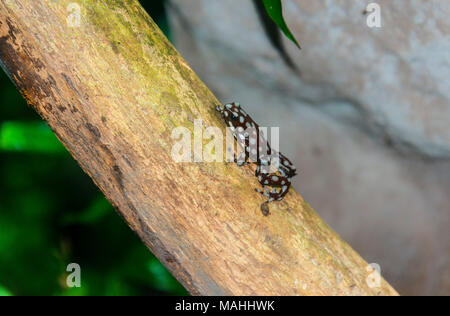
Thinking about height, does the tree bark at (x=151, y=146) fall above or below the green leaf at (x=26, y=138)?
below

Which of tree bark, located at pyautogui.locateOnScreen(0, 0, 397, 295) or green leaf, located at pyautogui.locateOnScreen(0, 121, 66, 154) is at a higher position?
green leaf, located at pyautogui.locateOnScreen(0, 121, 66, 154)

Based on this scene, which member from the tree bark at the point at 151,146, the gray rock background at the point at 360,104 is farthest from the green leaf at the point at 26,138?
the gray rock background at the point at 360,104

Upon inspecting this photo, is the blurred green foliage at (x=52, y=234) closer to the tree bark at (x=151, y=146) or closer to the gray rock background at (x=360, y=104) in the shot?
the gray rock background at (x=360, y=104)

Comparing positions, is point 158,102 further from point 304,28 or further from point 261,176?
point 304,28

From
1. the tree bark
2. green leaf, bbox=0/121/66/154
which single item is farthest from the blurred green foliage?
the tree bark

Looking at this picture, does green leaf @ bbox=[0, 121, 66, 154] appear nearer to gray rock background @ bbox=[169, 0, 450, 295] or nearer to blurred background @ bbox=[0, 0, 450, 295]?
blurred background @ bbox=[0, 0, 450, 295]

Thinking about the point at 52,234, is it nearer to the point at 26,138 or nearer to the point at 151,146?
the point at 26,138

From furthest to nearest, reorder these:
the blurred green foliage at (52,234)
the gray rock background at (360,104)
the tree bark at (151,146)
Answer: the blurred green foliage at (52,234), the gray rock background at (360,104), the tree bark at (151,146)

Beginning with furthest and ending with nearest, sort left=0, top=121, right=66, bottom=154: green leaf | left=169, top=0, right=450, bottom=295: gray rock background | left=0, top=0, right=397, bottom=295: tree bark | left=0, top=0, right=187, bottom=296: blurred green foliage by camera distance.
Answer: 1. left=0, top=0, right=187, bottom=296: blurred green foliage
2. left=0, top=121, right=66, bottom=154: green leaf
3. left=169, top=0, right=450, bottom=295: gray rock background
4. left=0, top=0, right=397, bottom=295: tree bark
